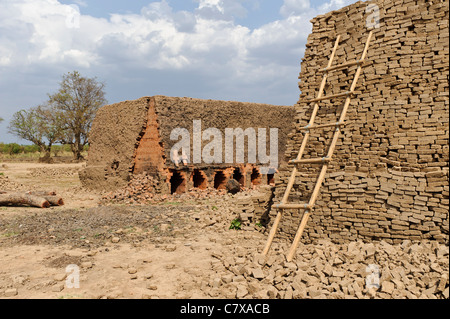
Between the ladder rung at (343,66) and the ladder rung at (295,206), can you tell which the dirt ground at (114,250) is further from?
the ladder rung at (343,66)

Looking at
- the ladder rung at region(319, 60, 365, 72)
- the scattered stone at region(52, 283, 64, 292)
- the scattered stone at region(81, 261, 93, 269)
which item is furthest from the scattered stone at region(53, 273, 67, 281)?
the ladder rung at region(319, 60, 365, 72)

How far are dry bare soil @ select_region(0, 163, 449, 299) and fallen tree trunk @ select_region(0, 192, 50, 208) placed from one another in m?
2.99

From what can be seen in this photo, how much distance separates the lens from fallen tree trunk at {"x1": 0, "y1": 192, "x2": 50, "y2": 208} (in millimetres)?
12852

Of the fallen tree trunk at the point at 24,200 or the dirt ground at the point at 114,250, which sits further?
the fallen tree trunk at the point at 24,200

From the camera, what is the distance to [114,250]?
24.6 feet

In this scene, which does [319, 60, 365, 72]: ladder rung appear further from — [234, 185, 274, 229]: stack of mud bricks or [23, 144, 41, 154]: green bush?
[23, 144, 41, 154]: green bush

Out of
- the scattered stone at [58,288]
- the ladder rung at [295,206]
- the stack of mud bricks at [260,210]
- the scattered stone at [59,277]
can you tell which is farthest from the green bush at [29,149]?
the ladder rung at [295,206]

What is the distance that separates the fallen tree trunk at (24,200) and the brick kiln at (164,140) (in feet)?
9.68

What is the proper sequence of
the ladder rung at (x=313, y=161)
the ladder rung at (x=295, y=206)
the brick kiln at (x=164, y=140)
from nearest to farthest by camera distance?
the ladder rung at (x=295, y=206)
the ladder rung at (x=313, y=161)
the brick kiln at (x=164, y=140)

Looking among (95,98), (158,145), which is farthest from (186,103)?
(95,98)

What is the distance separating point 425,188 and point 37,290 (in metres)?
6.03

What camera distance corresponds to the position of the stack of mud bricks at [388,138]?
214 inches

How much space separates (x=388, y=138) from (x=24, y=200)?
40.1 ft

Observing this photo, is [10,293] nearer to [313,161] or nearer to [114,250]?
[114,250]
